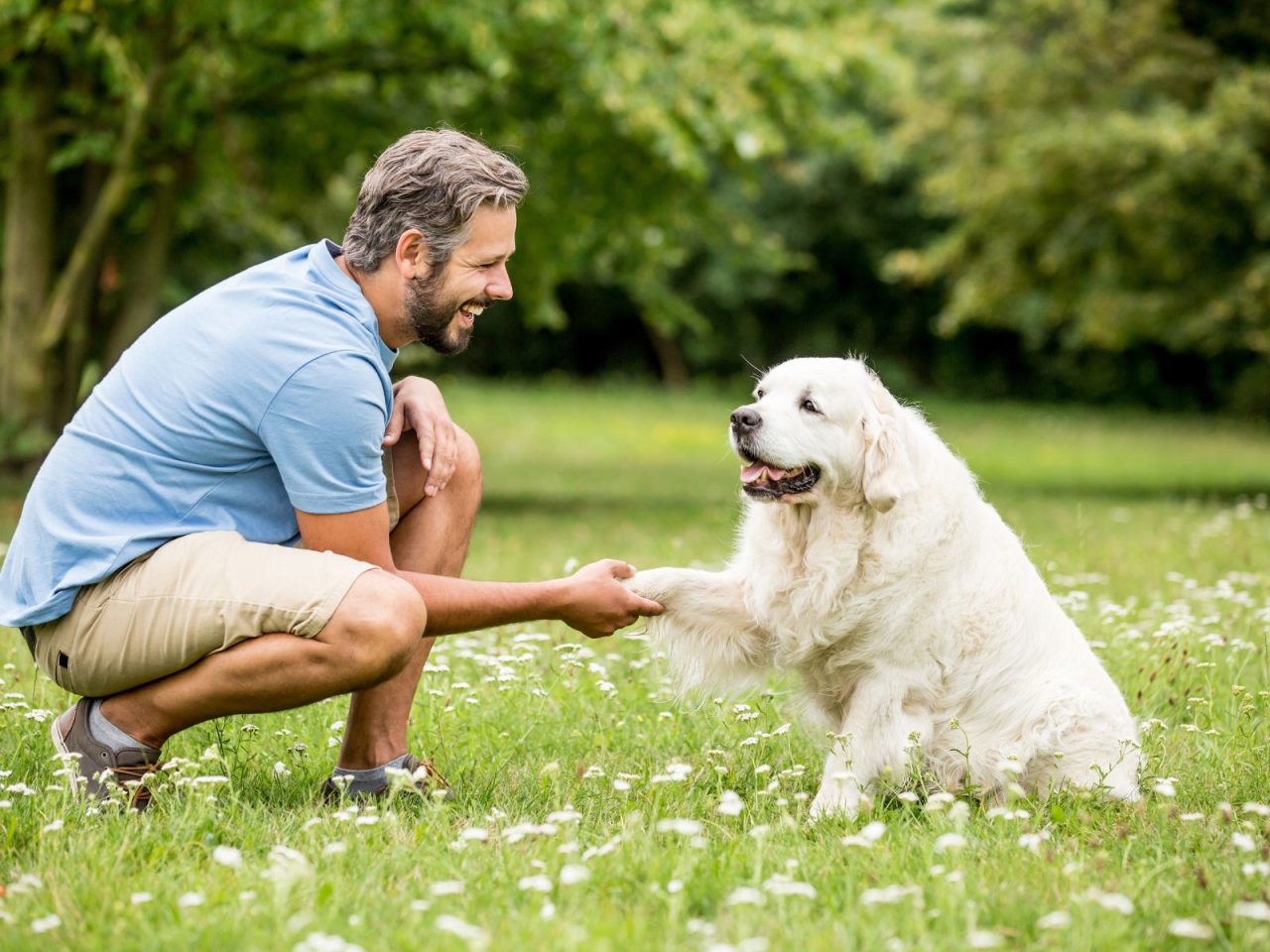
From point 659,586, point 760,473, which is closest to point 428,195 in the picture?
point 760,473

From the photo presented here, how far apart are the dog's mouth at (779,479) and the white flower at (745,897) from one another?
1.51 metres

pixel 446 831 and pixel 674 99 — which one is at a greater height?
pixel 674 99

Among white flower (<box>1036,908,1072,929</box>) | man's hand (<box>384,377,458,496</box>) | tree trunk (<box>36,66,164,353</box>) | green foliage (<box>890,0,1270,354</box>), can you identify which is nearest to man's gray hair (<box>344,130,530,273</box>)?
man's hand (<box>384,377,458,496</box>)

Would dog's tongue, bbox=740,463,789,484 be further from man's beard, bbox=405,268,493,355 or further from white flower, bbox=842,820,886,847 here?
white flower, bbox=842,820,886,847

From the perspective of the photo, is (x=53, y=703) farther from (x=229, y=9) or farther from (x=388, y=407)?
(x=229, y=9)

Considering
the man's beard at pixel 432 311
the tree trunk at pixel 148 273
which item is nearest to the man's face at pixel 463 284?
the man's beard at pixel 432 311

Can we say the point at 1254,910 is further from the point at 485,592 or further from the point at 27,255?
the point at 27,255

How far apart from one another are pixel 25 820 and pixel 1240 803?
3.13m

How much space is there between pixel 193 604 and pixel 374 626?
45cm

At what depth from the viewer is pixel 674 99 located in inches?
404

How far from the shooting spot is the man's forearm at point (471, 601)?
3.73 m

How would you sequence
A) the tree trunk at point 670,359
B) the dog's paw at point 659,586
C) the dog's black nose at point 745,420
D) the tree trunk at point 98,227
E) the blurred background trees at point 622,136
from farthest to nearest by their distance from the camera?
1. the tree trunk at point 670,359
2. the tree trunk at point 98,227
3. the blurred background trees at point 622,136
4. the dog's paw at point 659,586
5. the dog's black nose at point 745,420

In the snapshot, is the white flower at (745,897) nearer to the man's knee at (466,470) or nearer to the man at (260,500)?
the man at (260,500)

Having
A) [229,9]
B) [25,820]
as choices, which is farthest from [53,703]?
[229,9]
